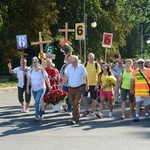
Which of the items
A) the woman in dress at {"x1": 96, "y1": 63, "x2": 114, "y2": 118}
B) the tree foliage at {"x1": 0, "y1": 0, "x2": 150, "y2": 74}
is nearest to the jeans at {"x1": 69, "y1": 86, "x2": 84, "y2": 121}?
the woman in dress at {"x1": 96, "y1": 63, "x2": 114, "y2": 118}

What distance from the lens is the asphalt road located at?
865 centimetres

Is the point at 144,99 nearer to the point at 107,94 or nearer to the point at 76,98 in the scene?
the point at 107,94

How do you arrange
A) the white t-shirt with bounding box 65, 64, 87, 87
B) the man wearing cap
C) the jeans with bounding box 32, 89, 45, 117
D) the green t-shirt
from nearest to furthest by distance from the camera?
1. the white t-shirt with bounding box 65, 64, 87, 87
2. the jeans with bounding box 32, 89, 45, 117
3. the man wearing cap
4. the green t-shirt

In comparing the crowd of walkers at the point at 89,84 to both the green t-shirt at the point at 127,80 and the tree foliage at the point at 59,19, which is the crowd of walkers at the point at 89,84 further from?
the tree foliage at the point at 59,19

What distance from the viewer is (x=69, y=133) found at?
10055mm

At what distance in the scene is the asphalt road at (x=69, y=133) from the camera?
8648 millimetres

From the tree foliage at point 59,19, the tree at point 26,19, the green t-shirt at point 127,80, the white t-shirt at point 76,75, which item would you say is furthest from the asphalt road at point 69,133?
the tree at point 26,19

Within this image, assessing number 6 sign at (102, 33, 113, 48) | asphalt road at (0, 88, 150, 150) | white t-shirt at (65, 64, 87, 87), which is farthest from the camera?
number 6 sign at (102, 33, 113, 48)

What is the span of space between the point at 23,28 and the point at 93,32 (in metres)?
7.92

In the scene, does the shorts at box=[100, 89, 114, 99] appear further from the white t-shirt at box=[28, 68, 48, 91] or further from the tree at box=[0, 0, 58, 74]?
the tree at box=[0, 0, 58, 74]

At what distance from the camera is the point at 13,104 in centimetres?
1639

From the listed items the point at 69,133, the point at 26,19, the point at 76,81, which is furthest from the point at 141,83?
the point at 26,19

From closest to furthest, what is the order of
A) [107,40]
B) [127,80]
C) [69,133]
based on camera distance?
[69,133] < [127,80] < [107,40]

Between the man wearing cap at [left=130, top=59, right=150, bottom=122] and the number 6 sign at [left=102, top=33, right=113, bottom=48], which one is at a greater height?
the number 6 sign at [left=102, top=33, right=113, bottom=48]
